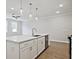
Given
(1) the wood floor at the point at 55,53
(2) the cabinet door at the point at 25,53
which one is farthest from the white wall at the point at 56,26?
(2) the cabinet door at the point at 25,53

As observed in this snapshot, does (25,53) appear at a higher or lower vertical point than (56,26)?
lower

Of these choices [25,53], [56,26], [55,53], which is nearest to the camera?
[25,53]

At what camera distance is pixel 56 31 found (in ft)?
25.4

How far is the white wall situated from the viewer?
721 centimetres

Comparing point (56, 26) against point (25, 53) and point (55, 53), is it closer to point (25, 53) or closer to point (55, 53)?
point (55, 53)

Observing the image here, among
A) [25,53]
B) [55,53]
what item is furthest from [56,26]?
[25,53]

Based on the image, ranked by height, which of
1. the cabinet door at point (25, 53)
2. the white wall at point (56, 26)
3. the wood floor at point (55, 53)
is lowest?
the wood floor at point (55, 53)

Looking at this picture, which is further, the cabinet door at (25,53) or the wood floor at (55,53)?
the wood floor at (55,53)

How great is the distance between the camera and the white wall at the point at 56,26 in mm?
7215

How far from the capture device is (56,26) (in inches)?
305

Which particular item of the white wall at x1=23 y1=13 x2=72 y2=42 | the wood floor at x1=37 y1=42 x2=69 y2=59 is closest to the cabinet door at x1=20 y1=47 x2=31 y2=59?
the wood floor at x1=37 y1=42 x2=69 y2=59

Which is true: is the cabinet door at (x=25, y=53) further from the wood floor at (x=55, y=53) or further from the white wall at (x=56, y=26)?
the white wall at (x=56, y=26)

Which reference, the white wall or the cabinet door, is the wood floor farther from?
the white wall
